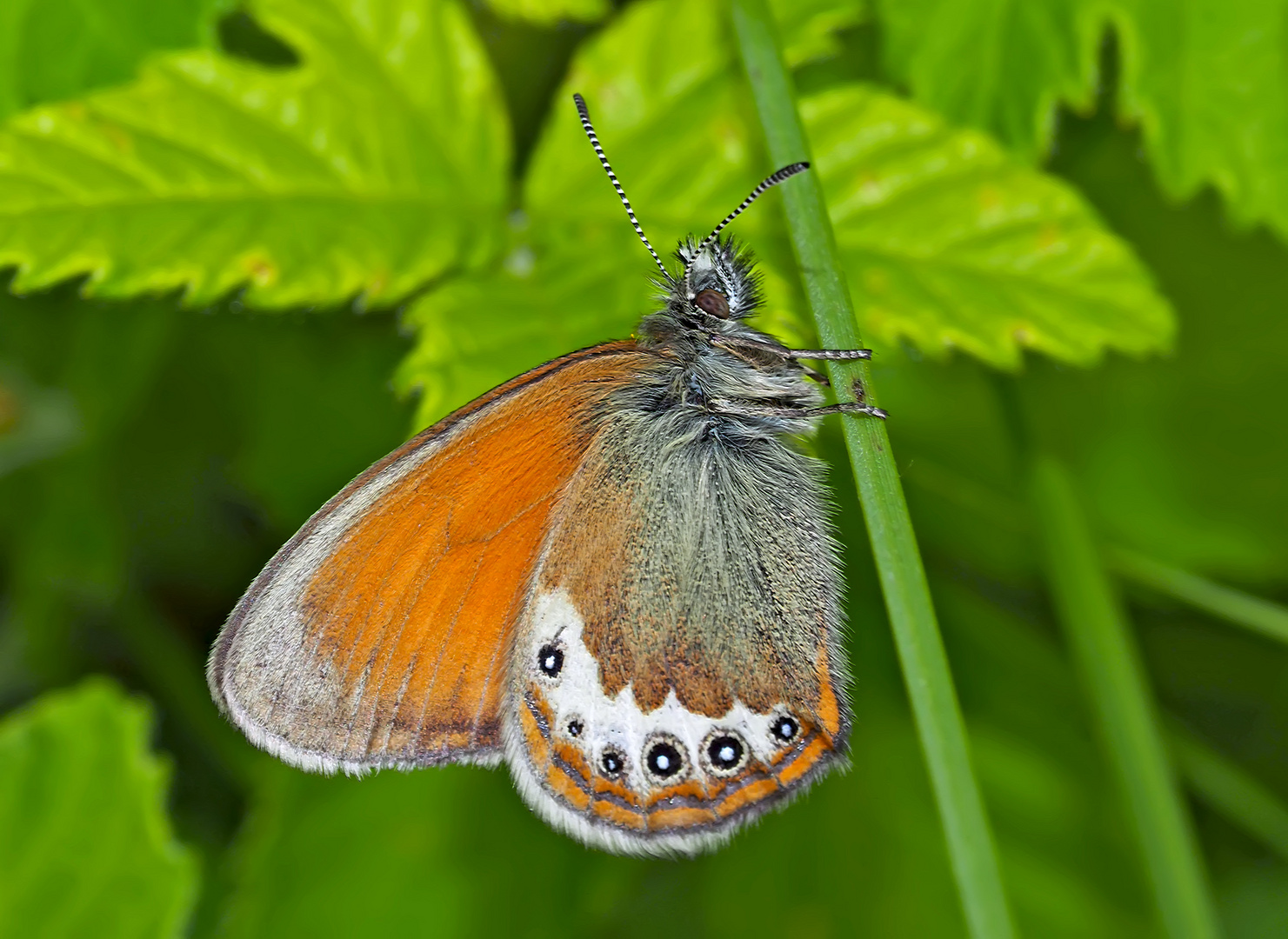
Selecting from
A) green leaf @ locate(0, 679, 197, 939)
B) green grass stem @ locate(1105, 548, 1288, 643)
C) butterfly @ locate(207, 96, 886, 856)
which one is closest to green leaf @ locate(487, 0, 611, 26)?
butterfly @ locate(207, 96, 886, 856)

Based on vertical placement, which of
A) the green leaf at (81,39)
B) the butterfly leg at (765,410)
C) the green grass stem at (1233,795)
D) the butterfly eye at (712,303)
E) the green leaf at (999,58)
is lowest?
the green grass stem at (1233,795)

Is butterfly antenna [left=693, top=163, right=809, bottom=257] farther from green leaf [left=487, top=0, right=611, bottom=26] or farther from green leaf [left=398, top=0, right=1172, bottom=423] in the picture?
green leaf [left=487, top=0, right=611, bottom=26]

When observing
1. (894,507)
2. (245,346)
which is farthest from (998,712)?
(245,346)

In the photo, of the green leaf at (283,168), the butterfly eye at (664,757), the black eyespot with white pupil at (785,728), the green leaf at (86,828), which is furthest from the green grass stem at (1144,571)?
the green leaf at (86,828)

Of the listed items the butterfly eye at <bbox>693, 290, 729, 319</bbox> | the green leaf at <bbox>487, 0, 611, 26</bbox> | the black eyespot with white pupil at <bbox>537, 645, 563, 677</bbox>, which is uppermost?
the green leaf at <bbox>487, 0, 611, 26</bbox>

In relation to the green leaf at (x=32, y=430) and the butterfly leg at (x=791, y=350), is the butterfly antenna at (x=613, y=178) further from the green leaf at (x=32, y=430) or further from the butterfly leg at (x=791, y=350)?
the green leaf at (x=32, y=430)

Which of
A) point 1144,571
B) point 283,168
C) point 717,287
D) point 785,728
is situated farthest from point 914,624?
point 283,168
